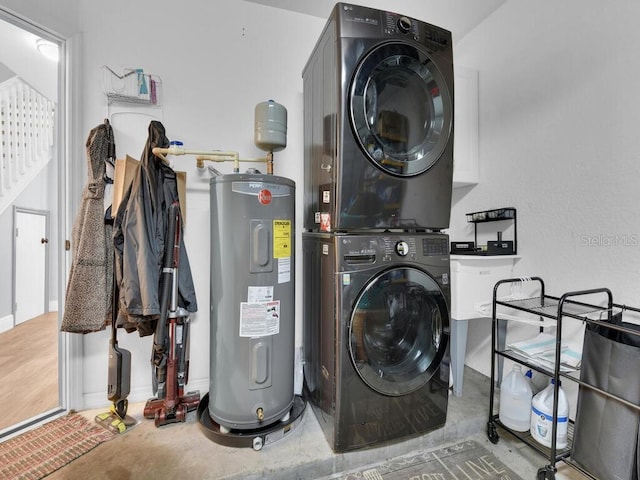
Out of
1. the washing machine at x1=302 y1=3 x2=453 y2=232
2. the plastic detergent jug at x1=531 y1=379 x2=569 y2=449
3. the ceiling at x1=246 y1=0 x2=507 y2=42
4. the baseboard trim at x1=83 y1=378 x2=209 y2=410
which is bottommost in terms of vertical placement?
the baseboard trim at x1=83 y1=378 x2=209 y2=410

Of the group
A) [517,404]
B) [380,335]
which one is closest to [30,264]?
[380,335]

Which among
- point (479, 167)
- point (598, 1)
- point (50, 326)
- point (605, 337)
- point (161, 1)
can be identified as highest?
point (161, 1)

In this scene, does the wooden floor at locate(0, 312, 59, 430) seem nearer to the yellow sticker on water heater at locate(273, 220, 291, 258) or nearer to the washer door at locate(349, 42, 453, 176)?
the yellow sticker on water heater at locate(273, 220, 291, 258)

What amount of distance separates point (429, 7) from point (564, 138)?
1.33 meters

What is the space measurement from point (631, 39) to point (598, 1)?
314mm

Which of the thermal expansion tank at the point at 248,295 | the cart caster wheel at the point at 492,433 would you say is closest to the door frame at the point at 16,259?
the thermal expansion tank at the point at 248,295

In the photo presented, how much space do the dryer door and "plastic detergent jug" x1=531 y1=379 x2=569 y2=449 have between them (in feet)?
1.84

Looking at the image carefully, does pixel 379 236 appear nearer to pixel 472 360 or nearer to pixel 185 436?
pixel 185 436

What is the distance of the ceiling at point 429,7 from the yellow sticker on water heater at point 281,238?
167 centimetres

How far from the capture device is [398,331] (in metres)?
1.47

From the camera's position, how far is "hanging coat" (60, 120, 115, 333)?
1515 millimetres

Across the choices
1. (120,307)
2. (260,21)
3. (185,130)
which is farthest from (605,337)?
(260,21)

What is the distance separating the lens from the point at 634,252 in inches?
55.1

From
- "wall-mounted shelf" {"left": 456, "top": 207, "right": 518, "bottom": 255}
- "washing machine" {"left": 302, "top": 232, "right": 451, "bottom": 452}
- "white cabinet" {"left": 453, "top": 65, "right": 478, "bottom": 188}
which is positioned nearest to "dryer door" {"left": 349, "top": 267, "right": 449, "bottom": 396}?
"washing machine" {"left": 302, "top": 232, "right": 451, "bottom": 452}
